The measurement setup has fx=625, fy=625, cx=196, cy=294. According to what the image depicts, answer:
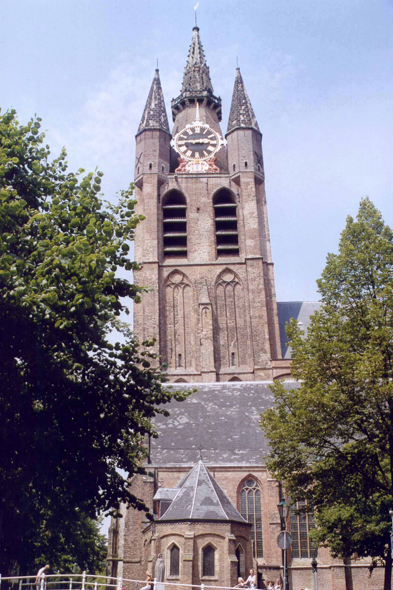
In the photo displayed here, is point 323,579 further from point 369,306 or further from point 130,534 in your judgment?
point 369,306

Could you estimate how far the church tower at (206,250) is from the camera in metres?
44.4

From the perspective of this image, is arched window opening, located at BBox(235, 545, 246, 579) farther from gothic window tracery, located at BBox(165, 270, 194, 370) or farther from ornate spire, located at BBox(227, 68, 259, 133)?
ornate spire, located at BBox(227, 68, 259, 133)

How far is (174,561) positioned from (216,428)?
32.7ft

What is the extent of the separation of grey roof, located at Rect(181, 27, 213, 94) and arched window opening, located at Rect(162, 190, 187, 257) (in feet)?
42.4

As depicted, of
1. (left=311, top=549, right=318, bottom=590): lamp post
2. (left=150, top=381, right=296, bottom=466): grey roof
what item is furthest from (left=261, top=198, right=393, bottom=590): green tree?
(left=150, top=381, right=296, bottom=466): grey roof

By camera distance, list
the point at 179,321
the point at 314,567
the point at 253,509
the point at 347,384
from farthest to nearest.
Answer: the point at 179,321, the point at 253,509, the point at 314,567, the point at 347,384

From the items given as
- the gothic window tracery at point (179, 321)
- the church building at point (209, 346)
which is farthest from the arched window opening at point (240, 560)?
the gothic window tracery at point (179, 321)

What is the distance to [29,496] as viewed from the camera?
14859 millimetres

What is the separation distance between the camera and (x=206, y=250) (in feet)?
156

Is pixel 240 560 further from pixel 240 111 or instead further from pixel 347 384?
pixel 240 111

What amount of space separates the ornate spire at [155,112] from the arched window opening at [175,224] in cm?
662

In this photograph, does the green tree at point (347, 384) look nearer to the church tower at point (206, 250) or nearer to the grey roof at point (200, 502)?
the grey roof at point (200, 502)

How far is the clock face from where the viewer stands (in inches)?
2050

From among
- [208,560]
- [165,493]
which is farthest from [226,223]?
[208,560]
